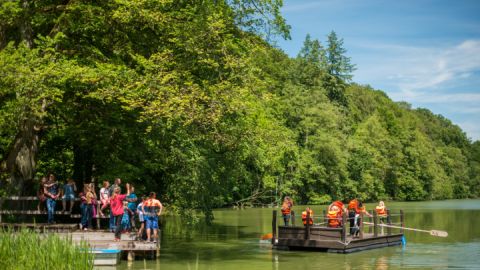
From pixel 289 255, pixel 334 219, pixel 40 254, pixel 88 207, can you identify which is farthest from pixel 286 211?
pixel 40 254

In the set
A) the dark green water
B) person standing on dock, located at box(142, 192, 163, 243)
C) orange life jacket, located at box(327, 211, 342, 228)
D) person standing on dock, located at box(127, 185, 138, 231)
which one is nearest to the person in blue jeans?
person standing on dock, located at box(127, 185, 138, 231)

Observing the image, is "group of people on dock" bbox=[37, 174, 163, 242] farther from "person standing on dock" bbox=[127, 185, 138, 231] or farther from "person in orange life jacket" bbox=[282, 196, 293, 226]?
"person in orange life jacket" bbox=[282, 196, 293, 226]

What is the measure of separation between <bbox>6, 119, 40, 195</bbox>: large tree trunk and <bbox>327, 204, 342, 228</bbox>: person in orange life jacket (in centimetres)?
1178

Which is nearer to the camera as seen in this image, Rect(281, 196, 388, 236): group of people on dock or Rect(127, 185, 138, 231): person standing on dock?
Rect(127, 185, 138, 231): person standing on dock

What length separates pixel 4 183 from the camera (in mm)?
25641

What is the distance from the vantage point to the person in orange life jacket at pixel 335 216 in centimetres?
2694

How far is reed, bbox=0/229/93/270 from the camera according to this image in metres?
13.5

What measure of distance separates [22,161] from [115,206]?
5.33 meters

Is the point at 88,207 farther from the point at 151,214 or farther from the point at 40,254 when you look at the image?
the point at 40,254

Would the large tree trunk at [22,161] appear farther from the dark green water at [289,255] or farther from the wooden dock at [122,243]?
the dark green water at [289,255]

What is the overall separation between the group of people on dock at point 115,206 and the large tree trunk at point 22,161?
46.7 inches

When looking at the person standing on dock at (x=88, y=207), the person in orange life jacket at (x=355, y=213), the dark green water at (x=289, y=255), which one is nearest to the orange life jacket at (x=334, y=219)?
the person in orange life jacket at (x=355, y=213)

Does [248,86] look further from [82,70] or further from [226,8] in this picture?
[82,70]

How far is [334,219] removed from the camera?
88.5 ft
